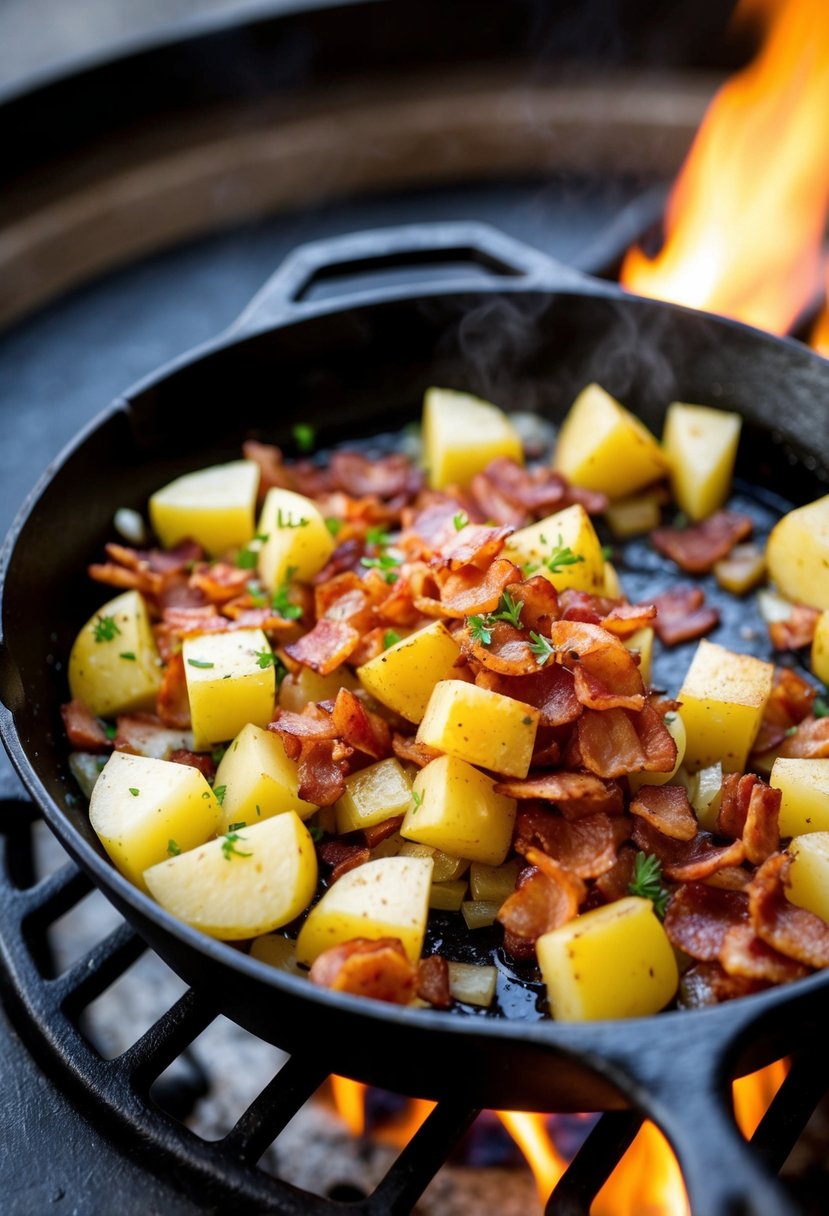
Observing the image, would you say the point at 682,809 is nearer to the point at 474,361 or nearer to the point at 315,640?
the point at 315,640

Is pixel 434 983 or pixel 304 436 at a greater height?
pixel 304 436

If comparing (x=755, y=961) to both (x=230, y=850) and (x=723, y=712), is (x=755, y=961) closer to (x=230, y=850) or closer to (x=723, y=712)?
(x=723, y=712)

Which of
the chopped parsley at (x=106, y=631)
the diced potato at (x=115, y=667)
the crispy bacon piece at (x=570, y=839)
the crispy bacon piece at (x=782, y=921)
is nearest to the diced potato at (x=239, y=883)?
the crispy bacon piece at (x=570, y=839)

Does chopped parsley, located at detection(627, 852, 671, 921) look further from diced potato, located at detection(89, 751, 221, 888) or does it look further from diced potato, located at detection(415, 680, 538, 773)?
diced potato, located at detection(89, 751, 221, 888)

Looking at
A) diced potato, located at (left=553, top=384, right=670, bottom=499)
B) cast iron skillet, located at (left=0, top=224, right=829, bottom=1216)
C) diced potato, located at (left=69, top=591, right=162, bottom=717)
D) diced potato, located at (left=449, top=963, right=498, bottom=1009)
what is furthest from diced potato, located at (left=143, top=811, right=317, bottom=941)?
diced potato, located at (left=553, top=384, right=670, bottom=499)

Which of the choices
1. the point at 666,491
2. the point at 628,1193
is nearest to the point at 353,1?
the point at 666,491

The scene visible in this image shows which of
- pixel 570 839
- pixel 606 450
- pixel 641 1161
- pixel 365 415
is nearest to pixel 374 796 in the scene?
pixel 570 839
